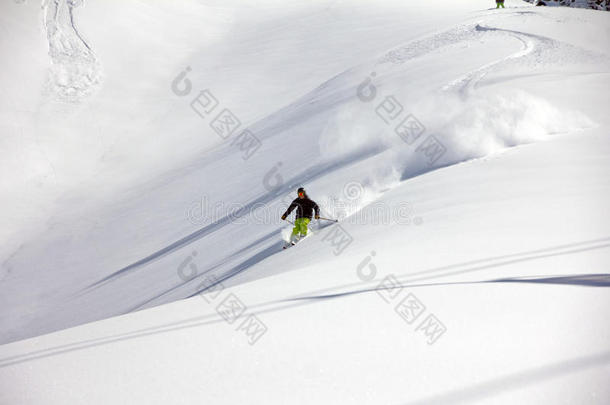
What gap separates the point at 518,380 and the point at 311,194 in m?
7.34

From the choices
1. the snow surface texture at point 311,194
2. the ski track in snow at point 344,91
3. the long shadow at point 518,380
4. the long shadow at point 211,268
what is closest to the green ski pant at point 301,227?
the snow surface texture at point 311,194

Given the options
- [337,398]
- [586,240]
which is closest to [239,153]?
[586,240]

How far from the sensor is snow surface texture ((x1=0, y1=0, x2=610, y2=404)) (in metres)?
2.88

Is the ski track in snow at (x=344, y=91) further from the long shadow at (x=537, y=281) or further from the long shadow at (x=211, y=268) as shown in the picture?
the long shadow at (x=537, y=281)

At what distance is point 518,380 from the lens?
2455 mm

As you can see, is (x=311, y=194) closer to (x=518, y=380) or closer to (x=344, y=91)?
(x=344, y=91)

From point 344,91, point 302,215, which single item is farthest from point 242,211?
point 344,91

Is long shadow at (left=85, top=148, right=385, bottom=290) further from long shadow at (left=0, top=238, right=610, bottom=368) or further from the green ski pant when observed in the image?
long shadow at (left=0, top=238, right=610, bottom=368)

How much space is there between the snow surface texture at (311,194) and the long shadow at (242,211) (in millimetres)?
88

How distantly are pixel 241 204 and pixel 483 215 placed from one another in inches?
281

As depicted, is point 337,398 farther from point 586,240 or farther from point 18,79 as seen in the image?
point 18,79

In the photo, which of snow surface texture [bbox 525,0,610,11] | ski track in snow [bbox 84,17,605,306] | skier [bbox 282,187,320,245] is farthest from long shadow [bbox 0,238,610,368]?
snow surface texture [bbox 525,0,610,11]

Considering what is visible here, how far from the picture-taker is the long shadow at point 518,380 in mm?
2410

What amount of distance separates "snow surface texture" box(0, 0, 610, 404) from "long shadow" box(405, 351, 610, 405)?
0.02 metres
